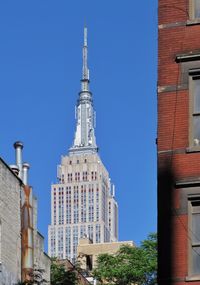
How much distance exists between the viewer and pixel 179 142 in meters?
30.1

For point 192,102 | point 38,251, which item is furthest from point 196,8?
point 38,251

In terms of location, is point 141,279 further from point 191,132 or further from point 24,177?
point 191,132

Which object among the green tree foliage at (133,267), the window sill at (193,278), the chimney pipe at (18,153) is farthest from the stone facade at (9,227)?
the green tree foliage at (133,267)

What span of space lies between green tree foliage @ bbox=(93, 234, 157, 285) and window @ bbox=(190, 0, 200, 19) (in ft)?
207

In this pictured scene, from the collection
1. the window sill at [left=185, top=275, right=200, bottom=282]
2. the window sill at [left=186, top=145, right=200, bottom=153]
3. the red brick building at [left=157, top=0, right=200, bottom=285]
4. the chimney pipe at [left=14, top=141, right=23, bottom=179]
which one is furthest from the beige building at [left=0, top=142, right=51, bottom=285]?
the window sill at [left=185, top=275, right=200, bottom=282]

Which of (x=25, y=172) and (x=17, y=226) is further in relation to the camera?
(x=25, y=172)

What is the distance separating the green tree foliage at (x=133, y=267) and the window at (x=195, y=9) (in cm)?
6319

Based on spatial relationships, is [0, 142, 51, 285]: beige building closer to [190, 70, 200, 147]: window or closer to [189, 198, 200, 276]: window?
[190, 70, 200, 147]: window

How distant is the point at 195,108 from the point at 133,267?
2678 inches

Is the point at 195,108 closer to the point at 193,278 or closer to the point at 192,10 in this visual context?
the point at 192,10

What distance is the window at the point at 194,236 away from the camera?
28953 millimetres

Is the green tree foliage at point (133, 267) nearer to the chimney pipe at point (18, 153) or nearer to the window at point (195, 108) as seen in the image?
the chimney pipe at point (18, 153)

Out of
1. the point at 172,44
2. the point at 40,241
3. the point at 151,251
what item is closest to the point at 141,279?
the point at 151,251

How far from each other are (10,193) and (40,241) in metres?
5.83
